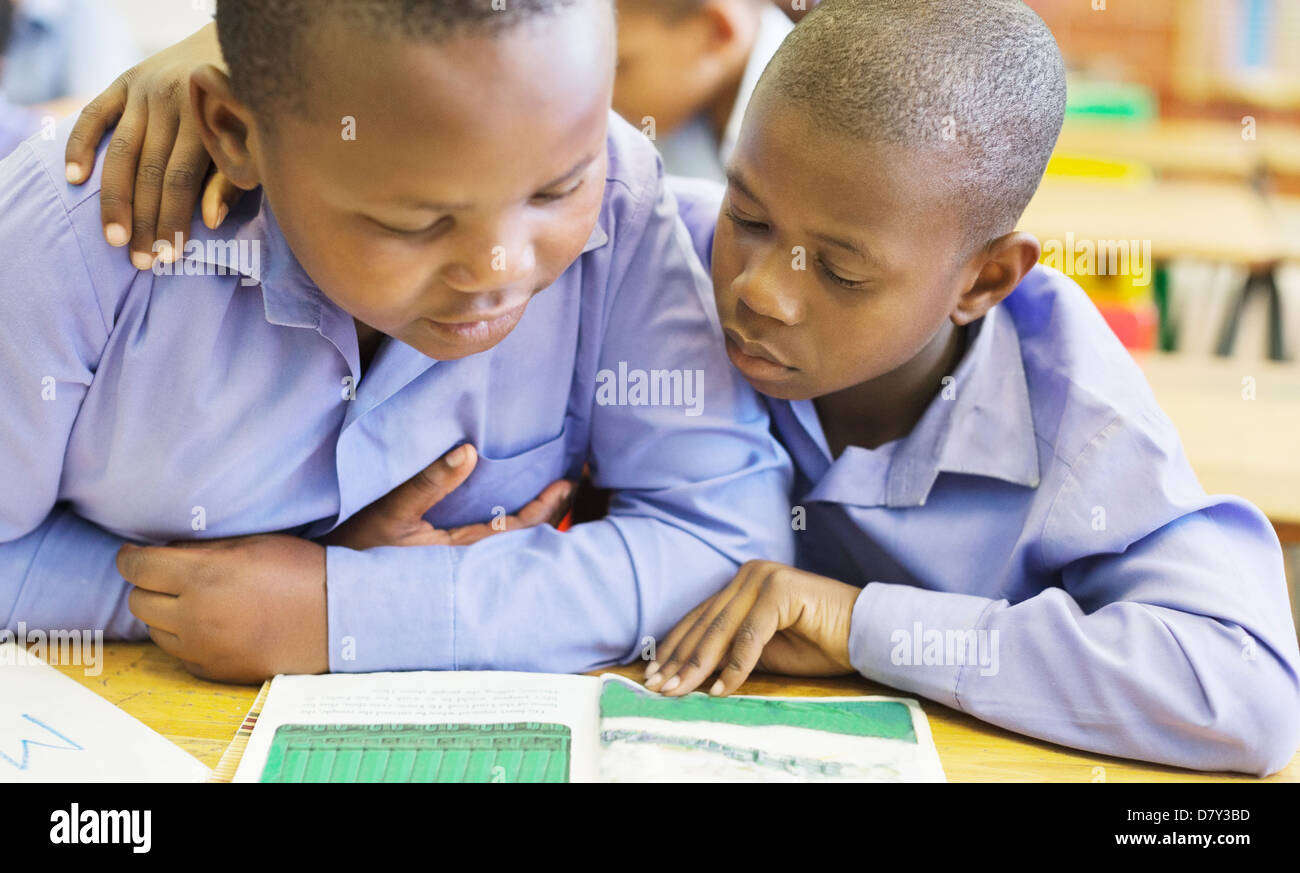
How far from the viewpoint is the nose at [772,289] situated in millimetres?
1080

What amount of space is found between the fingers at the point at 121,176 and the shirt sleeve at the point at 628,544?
1.01 ft

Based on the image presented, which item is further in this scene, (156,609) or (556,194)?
(156,609)

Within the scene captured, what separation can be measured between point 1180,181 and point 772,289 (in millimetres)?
3505

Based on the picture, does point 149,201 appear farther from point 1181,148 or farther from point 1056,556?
point 1181,148

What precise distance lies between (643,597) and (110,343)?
48cm

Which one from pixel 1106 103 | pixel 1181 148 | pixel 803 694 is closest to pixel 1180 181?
pixel 1181 148

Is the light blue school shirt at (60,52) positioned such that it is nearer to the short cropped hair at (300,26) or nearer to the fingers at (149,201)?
the fingers at (149,201)

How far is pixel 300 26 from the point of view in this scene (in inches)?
30.8

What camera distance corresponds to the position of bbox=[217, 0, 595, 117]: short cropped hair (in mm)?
756

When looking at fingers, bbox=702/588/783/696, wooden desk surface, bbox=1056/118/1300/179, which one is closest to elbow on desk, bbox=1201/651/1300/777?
fingers, bbox=702/588/783/696

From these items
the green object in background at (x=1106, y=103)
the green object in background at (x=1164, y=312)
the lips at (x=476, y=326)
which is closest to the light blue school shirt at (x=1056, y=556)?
the lips at (x=476, y=326)

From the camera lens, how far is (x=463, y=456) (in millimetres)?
1131

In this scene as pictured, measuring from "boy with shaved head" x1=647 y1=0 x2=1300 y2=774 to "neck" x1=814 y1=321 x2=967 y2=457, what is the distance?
56 mm
